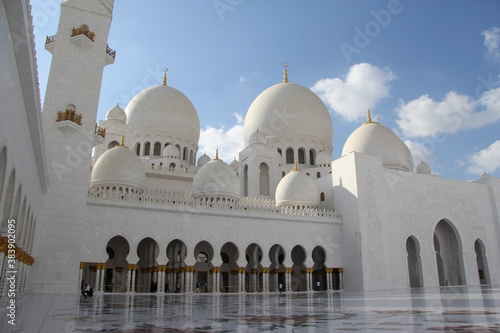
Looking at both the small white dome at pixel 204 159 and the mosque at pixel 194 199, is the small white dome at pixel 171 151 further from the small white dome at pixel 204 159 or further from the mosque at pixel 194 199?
the small white dome at pixel 204 159

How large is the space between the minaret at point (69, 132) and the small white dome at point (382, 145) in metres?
12.7

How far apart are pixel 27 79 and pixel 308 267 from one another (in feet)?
41.5

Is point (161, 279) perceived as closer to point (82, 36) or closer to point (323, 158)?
point (82, 36)

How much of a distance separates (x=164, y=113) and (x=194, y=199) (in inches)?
311

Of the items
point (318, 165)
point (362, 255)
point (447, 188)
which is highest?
point (318, 165)

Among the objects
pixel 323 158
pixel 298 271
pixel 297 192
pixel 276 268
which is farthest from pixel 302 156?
pixel 276 268

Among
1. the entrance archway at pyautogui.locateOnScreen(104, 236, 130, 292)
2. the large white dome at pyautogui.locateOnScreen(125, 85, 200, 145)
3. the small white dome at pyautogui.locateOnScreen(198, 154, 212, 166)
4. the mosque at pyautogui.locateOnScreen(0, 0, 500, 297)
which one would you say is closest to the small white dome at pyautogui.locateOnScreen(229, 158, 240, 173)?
the mosque at pyautogui.locateOnScreen(0, 0, 500, 297)

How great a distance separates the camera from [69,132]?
12094mm

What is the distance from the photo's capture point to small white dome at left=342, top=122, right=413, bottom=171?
20.5 metres

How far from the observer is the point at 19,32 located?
496 cm

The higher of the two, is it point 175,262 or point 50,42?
point 50,42

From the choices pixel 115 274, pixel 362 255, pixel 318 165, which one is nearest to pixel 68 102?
pixel 115 274

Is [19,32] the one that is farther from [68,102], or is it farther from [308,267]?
[308,267]

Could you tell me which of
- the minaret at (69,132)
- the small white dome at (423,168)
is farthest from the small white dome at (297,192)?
the minaret at (69,132)
